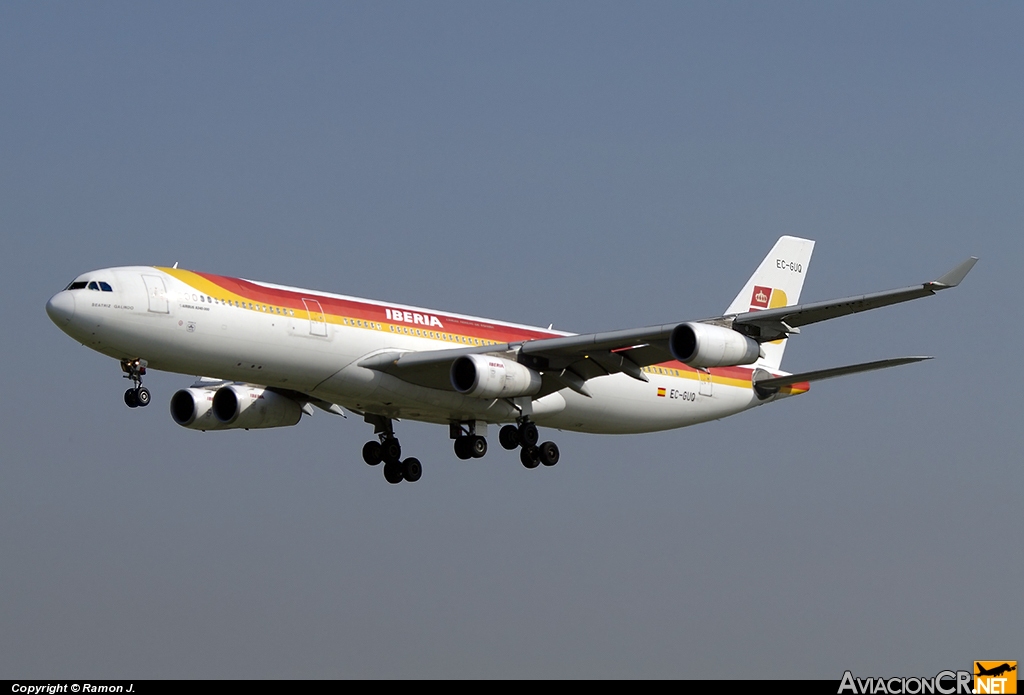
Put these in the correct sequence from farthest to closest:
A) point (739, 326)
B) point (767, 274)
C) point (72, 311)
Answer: point (767, 274), point (739, 326), point (72, 311)

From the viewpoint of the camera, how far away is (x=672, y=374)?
50.6 metres

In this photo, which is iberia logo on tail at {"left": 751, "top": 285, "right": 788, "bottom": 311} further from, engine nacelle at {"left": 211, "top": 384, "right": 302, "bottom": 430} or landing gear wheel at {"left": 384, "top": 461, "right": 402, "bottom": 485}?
engine nacelle at {"left": 211, "top": 384, "right": 302, "bottom": 430}

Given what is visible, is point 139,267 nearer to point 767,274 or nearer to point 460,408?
point 460,408

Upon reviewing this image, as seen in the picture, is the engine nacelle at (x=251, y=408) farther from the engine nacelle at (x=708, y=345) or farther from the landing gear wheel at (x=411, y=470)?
the engine nacelle at (x=708, y=345)

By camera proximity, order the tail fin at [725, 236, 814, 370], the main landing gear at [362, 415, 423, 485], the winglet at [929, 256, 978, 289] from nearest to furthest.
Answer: the winglet at [929, 256, 978, 289], the main landing gear at [362, 415, 423, 485], the tail fin at [725, 236, 814, 370]

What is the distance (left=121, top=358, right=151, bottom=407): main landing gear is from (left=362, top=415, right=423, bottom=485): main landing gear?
10.8m

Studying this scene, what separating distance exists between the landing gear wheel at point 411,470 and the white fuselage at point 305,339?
302 centimetres

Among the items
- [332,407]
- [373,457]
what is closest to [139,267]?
[332,407]

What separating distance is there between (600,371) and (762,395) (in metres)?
8.73

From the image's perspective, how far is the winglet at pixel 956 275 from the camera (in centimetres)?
3690

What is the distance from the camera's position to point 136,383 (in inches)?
1583

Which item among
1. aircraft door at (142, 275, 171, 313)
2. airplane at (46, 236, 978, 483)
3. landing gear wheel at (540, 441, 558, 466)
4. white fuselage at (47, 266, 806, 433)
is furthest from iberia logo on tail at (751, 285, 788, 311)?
aircraft door at (142, 275, 171, 313)

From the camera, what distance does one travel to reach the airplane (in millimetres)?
40094

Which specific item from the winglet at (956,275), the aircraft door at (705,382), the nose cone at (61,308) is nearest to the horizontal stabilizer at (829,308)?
the winglet at (956,275)
